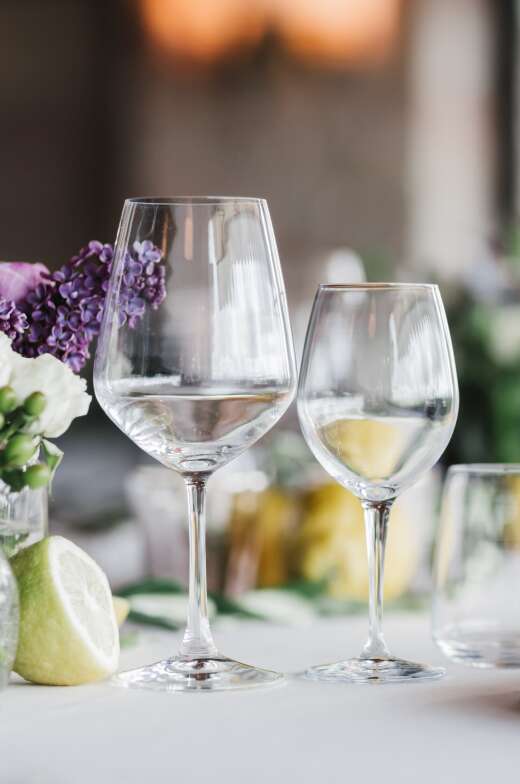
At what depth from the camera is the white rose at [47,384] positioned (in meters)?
0.57

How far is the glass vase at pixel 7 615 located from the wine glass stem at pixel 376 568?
177 mm

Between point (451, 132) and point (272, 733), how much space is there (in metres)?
4.40

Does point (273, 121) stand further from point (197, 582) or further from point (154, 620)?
point (197, 582)

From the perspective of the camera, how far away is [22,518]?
0.66 metres

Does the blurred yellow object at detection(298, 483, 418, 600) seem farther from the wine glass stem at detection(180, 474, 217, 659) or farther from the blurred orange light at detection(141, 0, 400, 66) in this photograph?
the blurred orange light at detection(141, 0, 400, 66)

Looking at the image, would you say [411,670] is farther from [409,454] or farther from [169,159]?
[169,159]

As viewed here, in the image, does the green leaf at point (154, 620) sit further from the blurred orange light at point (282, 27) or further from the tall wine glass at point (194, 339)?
the blurred orange light at point (282, 27)

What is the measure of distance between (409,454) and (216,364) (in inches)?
4.3

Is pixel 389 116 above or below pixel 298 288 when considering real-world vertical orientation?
above

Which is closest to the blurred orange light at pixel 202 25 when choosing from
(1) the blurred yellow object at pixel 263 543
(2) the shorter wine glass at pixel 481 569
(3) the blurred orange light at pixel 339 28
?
(3) the blurred orange light at pixel 339 28

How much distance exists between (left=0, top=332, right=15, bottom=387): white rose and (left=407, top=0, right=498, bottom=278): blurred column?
4.15 metres

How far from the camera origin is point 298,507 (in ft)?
4.37

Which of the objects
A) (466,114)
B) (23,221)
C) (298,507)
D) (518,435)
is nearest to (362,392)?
(298,507)

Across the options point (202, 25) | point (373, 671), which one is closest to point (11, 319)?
point (373, 671)
